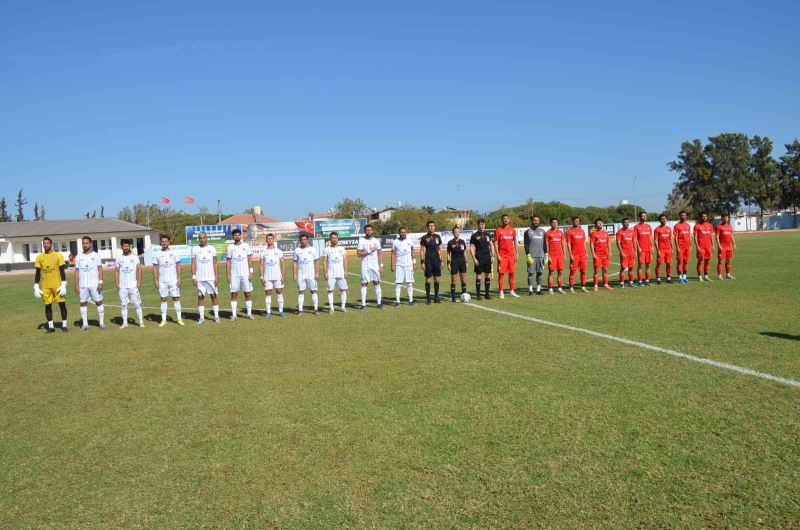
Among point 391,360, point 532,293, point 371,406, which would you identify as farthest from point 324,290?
point 371,406

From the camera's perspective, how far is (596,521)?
3.44m

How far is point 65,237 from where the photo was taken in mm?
60406

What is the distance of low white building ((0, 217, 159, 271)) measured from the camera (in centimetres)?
5888

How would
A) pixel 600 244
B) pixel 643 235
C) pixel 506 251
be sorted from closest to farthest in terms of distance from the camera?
pixel 506 251
pixel 600 244
pixel 643 235

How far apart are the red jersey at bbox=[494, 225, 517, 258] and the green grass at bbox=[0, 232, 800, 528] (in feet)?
17.8

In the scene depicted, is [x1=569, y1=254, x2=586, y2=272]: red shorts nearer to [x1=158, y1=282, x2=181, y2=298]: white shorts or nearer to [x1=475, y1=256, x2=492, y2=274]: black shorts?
[x1=475, y1=256, x2=492, y2=274]: black shorts

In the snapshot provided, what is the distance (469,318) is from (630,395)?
18.9ft

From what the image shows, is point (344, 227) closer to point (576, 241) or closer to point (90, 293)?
point (576, 241)

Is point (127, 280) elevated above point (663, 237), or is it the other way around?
point (663, 237)

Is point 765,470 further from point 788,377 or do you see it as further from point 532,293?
Answer: point 532,293

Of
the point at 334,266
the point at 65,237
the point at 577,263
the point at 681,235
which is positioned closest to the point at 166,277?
the point at 334,266

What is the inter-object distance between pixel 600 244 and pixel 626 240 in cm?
82

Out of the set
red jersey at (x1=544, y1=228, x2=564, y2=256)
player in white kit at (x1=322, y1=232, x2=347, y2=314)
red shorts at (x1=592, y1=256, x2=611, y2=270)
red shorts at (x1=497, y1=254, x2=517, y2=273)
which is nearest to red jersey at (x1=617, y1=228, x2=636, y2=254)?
red shorts at (x1=592, y1=256, x2=611, y2=270)

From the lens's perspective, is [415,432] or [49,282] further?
[49,282]
